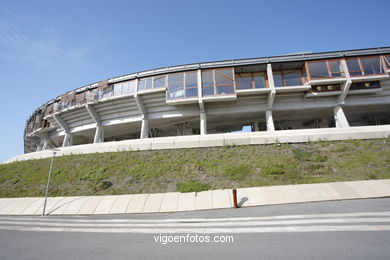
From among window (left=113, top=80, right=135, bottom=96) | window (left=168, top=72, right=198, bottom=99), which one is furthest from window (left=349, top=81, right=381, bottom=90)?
window (left=113, top=80, right=135, bottom=96)

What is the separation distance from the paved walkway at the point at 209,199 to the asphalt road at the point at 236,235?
54cm

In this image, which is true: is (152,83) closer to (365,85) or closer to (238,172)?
(238,172)

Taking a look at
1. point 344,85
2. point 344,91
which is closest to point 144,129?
point 344,91

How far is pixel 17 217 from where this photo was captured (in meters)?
7.79

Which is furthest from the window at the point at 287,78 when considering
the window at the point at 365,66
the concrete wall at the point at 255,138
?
the concrete wall at the point at 255,138

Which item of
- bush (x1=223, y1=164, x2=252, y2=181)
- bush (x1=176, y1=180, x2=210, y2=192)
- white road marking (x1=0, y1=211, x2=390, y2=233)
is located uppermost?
bush (x1=223, y1=164, x2=252, y2=181)

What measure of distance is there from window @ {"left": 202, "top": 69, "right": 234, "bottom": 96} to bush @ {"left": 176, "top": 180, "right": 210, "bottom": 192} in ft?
40.2

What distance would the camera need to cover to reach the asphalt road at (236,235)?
9.65 ft

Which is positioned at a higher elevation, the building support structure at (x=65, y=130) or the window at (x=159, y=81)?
the window at (x=159, y=81)

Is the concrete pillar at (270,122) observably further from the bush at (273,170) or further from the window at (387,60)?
the window at (387,60)

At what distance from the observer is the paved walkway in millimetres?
6344

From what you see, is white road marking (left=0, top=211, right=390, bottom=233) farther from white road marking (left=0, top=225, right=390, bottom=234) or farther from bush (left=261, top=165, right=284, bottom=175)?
bush (left=261, top=165, right=284, bottom=175)

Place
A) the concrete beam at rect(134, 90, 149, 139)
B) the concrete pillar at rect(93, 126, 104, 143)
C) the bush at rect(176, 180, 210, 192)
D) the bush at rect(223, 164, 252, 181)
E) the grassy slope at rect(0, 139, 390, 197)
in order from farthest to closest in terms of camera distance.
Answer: the concrete pillar at rect(93, 126, 104, 143) → the concrete beam at rect(134, 90, 149, 139) → the bush at rect(223, 164, 252, 181) → the grassy slope at rect(0, 139, 390, 197) → the bush at rect(176, 180, 210, 192)

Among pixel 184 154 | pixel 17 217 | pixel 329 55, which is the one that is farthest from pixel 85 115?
pixel 329 55
